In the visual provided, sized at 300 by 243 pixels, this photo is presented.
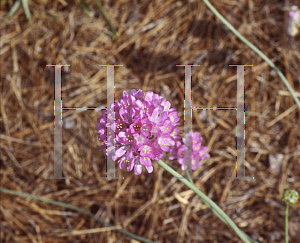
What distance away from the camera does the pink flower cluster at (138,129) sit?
3.38 ft

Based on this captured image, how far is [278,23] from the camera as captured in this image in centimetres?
195

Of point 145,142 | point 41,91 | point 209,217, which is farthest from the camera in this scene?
point 41,91

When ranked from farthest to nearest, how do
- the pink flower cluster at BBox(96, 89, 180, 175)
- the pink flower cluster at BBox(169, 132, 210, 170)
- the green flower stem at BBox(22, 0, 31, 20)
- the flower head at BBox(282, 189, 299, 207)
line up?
the green flower stem at BBox(22, 0, 31, 20) → the pink flower cluster at BBox(169, 132, 210, 170) → the flower head at BBox(282, 189, 299, 207) → the pink flower cluster at BBox(96, 89, 180, 175)

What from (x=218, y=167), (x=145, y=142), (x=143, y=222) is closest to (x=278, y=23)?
(x=218, y=167)

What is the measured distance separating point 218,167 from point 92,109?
3.14 feet

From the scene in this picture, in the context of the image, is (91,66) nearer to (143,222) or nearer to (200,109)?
(200,109)

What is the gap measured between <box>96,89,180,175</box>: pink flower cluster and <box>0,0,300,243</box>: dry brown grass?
84cm

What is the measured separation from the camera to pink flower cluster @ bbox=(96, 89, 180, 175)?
1.03 metres

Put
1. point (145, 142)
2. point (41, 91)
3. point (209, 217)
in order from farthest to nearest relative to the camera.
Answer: point (41, 91) → point (209, 217) → point (145, 142)

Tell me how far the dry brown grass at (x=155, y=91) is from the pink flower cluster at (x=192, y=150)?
0.39 metres
